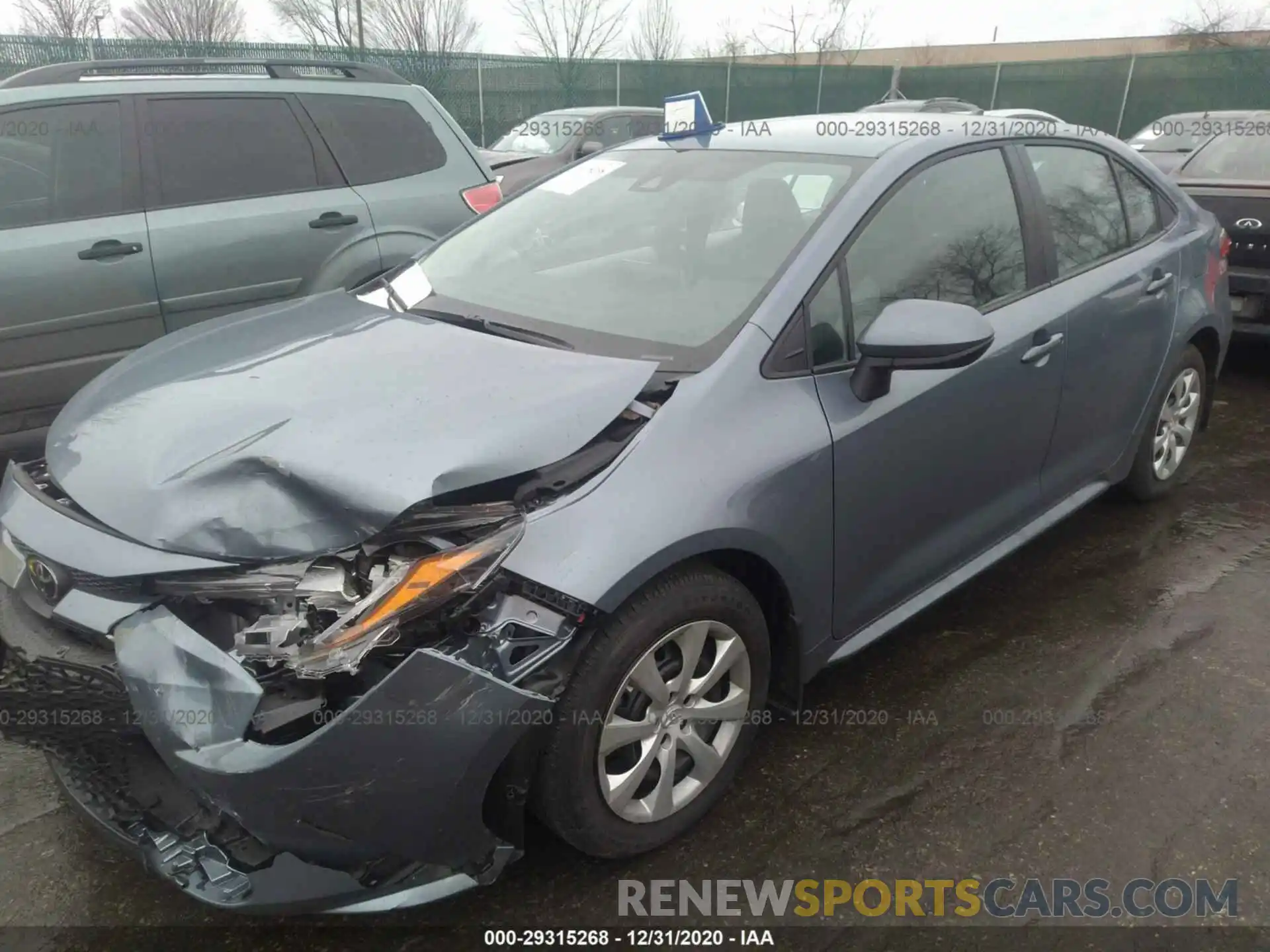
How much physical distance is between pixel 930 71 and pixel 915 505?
26199mm

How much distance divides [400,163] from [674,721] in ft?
13.1

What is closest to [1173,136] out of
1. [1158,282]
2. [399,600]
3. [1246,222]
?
[1246,222]

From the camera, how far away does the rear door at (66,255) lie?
399 cm

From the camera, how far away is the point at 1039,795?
251 centimetres

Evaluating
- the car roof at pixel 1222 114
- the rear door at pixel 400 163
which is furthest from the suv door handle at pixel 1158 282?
the car roof at pixel 1222 114

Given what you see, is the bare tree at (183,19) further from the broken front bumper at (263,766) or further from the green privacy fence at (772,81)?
the broken front bumper at (263,766)

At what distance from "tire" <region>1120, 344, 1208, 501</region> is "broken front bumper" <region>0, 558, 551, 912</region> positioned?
10.4 ft

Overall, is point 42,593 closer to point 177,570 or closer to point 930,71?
point 177,570

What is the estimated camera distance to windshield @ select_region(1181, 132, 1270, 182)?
634 cm

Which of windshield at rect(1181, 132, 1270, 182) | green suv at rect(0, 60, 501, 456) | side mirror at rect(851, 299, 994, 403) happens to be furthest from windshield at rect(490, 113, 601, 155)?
side mirror at rect(851, 299, 994, 403)

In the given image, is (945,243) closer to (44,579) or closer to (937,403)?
(937,403)

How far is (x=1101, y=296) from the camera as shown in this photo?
326cm

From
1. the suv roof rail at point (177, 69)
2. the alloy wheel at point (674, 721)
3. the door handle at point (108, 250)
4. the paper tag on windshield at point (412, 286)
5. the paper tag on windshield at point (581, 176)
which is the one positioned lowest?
the alloy wheel at point (674, 721)

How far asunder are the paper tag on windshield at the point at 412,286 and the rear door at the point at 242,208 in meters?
1.56
